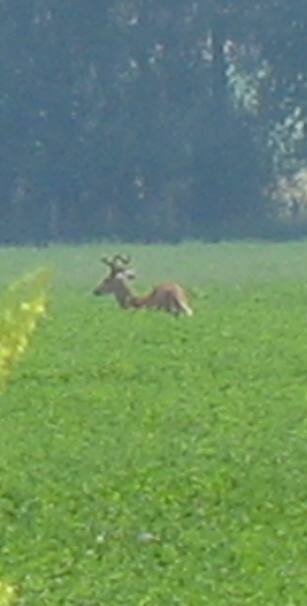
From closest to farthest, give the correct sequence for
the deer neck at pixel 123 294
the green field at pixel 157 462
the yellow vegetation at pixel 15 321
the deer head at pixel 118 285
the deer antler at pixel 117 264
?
the yellow vegetation at pixel 15 321 < the green field at pixel 157 462 < the deer neck at pixel 123 294 < the deer head at pixel 118 285 < the deer antler at pixel 117 264

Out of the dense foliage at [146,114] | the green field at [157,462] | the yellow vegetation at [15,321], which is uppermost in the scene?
the yellow vegetation at [15,321]

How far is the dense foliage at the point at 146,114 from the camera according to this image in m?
45.7

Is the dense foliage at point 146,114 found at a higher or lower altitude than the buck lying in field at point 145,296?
lower

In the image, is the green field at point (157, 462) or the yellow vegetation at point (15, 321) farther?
the green field at point (157, 462)

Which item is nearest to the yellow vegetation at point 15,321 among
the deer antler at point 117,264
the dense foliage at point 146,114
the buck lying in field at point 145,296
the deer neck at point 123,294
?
the buck lying in field at point 145,296

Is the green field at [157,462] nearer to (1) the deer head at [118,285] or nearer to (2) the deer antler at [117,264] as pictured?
(1) the deer head at [118,285]

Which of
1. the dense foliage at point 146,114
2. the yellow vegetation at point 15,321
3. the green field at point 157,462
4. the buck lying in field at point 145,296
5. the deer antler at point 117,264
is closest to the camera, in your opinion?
the yellow vegetation at point 15,321

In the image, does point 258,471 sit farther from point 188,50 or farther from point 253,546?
point 188,50

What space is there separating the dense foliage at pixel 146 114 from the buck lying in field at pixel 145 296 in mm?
21029

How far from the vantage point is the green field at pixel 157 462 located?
880 cm

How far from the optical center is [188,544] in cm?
940

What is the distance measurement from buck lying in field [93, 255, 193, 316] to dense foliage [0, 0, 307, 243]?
21029mm

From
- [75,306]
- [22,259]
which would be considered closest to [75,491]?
[75,306]

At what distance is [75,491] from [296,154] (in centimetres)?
3679
